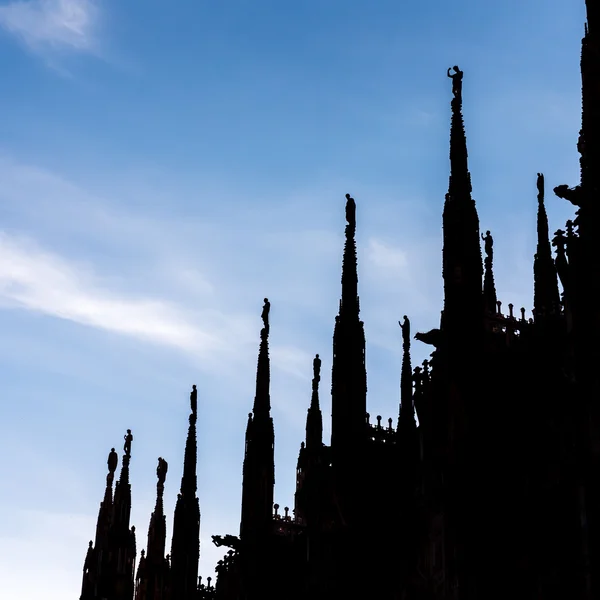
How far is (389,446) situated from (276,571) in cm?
758

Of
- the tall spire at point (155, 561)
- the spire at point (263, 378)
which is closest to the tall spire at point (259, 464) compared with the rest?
the spire at point (263, 378)

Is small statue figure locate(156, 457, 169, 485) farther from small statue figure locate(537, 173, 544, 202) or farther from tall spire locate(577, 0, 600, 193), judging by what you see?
tall spire locate(577, 0, 600, 193)

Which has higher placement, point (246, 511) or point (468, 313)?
point (468, 313)

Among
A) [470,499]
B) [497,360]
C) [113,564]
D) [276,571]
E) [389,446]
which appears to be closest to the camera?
[470,499]

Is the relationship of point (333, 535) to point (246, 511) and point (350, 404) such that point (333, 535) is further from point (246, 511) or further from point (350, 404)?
point (246, 511)

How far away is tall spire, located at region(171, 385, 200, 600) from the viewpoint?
147 feet

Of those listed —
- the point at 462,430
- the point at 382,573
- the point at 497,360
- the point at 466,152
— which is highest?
the point at 466,152

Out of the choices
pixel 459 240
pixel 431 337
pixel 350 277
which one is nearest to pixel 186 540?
pixel 350 277

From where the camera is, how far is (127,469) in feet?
187

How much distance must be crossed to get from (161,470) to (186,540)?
10892 millimetres

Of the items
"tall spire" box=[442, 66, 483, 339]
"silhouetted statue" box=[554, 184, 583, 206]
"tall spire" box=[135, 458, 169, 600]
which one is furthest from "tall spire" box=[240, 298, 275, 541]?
"silhouetted statue" box=[554, 184, 583, 206]

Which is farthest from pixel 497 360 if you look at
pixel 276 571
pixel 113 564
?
pixel 113 564

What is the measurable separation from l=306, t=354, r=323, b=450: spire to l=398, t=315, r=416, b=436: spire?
354cm

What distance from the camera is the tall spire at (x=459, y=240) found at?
28.5 m
